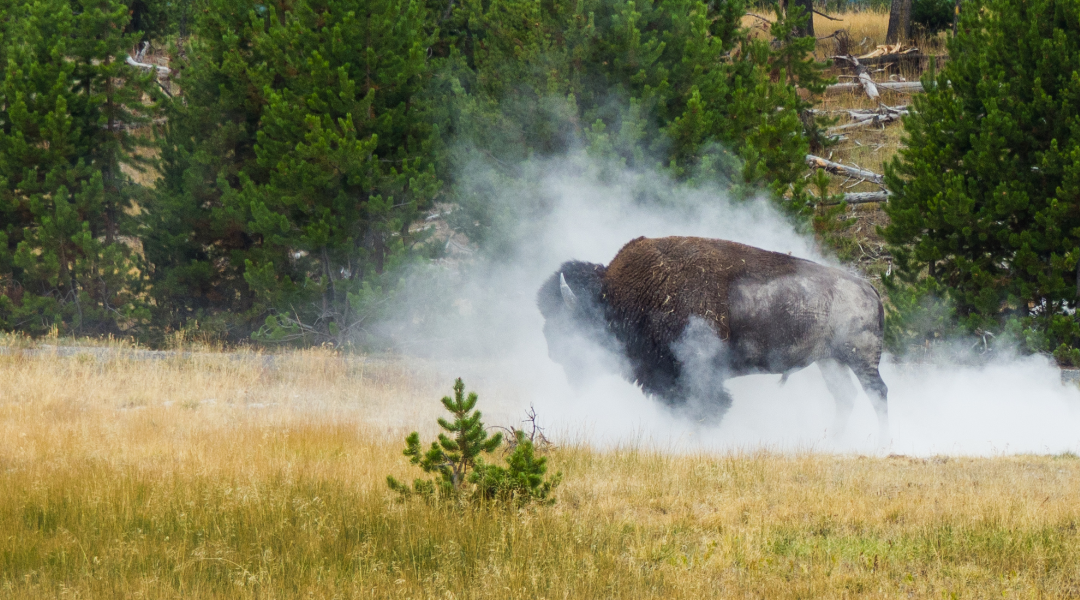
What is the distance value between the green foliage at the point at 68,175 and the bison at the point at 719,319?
9.98 metres

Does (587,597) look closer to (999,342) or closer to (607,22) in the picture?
(999,342)

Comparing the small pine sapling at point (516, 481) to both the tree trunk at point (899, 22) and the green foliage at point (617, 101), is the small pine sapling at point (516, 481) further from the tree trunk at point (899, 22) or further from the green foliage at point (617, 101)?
the tree trunk at point (899, 22)

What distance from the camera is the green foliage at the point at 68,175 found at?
55.2ft

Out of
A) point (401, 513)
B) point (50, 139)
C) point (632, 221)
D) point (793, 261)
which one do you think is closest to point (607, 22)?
point (632, 221)

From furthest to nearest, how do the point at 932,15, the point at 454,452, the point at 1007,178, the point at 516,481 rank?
the point at 932,15 → the point at 1007,178 → the point at 454,452 → the point at 516,481

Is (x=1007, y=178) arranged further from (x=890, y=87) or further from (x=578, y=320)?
(x=890, y=87)

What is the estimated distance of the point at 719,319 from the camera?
1020cm

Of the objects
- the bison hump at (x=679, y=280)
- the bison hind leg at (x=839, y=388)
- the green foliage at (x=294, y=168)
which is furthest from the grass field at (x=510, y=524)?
the green foliage at (x=294, y=168)

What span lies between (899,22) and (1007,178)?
1921 cm

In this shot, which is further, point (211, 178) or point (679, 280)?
point (211, 178)

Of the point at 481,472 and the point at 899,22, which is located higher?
the point at 899,22

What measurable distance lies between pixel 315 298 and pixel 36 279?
5263 mm

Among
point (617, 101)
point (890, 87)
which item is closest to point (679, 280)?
point (617, 101)

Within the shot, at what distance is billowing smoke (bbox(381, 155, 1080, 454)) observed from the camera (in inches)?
426
